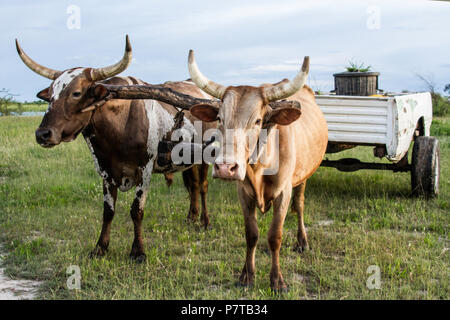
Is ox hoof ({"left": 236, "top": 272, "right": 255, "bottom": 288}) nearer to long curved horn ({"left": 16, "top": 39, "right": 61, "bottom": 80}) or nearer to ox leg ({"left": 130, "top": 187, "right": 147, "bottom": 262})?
ox leg ({"left": 130, "top": 187, "right": 147, "bottom": 262})

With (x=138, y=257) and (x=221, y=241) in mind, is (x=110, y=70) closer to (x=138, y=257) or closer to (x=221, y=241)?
(x=138, y=257)

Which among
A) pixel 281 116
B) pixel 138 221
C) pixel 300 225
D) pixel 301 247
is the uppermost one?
pixel 281 116

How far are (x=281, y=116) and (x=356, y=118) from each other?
3.27 m

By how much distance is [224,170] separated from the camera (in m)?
3.35

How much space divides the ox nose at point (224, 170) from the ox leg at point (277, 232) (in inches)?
37.8

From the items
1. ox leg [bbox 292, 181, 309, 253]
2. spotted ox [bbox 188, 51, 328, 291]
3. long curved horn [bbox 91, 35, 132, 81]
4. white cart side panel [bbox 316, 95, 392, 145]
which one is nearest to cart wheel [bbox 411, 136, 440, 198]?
white cart side panel [bbox 316, 95, 392, 145]

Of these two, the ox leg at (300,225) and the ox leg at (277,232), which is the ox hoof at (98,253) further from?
the ox leg at (300,225)

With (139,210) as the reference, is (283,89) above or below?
above

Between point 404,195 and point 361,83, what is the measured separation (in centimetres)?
220

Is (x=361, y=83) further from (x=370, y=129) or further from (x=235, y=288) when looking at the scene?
(x=235, y=288)

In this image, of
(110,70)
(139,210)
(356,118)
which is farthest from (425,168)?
(110,70)

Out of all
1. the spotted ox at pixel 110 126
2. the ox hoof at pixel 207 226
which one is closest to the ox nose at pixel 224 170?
the spotted ox at pixel 110 126

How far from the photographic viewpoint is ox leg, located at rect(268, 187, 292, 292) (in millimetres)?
4188

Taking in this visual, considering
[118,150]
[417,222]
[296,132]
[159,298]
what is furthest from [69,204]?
[417,222]
